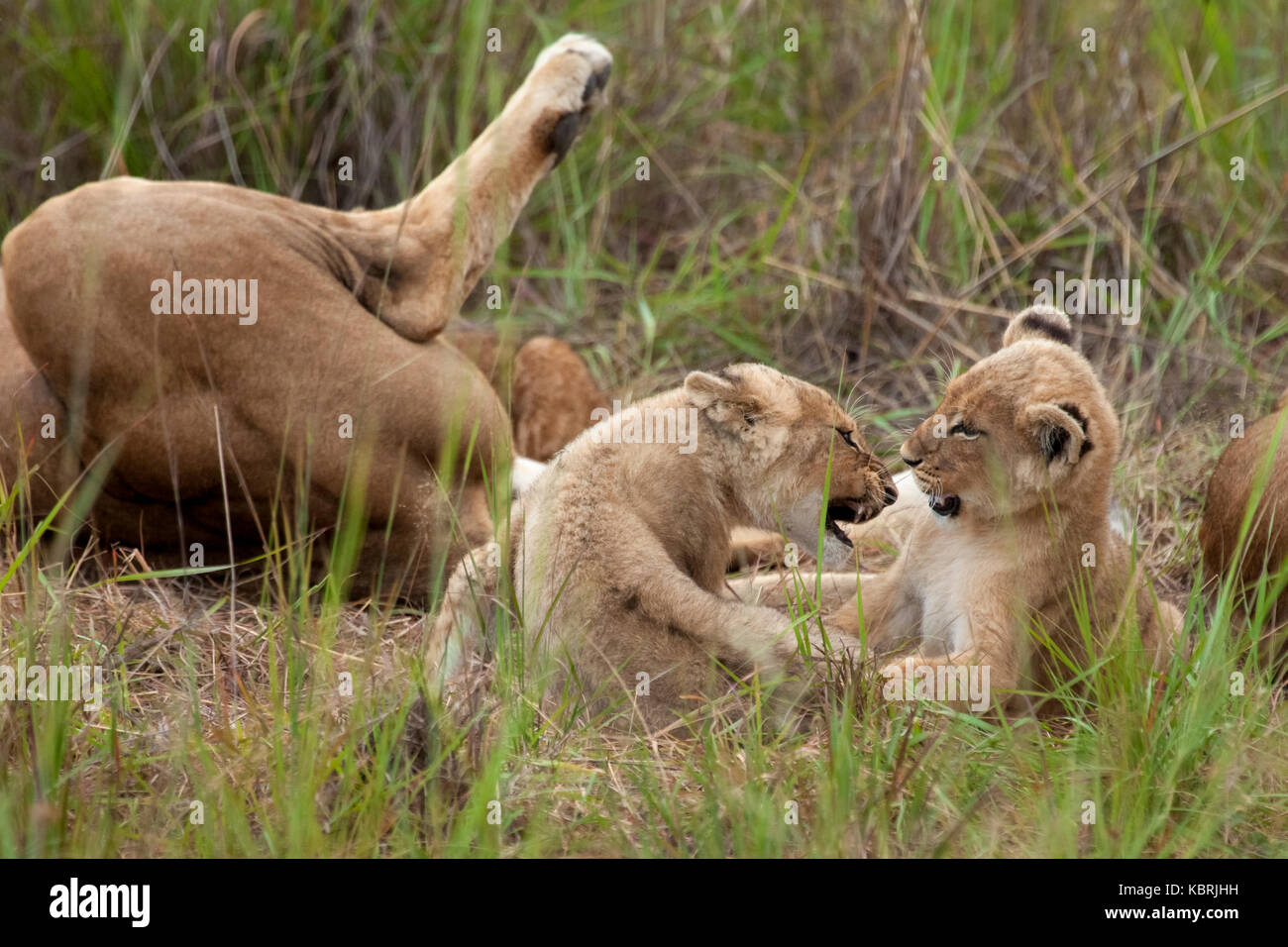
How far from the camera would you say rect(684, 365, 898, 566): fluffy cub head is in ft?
11.0

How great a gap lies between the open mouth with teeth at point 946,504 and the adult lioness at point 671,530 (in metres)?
0.10

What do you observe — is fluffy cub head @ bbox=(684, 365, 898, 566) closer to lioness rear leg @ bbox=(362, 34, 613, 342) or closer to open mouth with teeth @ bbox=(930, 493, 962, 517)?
open mouth with teeth @ bbox=(930, 493, 962, 517)

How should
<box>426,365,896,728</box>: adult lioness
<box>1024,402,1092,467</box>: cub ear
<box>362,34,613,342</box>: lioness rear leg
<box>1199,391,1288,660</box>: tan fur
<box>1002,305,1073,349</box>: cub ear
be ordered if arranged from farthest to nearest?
1. <box>362,34,613,342</box>: lioness rear leg
2. <box>1002,305,1073,349</box>: cub ear
3. <box>1199,391,1288,660</box>: tan fur
4. <box>1024,402,1092,467</box>: cub ear
5. <box>426,365,896,728</box>: adult lioness

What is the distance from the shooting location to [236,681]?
306 centimetres

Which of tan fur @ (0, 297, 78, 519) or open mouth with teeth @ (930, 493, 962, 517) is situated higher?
tan fur @ (0, 297, 78, 519)

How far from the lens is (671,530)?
10.8 feet

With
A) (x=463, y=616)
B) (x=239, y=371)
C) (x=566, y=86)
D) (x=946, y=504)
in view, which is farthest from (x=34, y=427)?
(x=946, y=504)

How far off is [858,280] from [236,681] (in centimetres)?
289

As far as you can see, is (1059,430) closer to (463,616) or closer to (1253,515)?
(1253,515)

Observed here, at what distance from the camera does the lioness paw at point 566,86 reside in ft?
14.7

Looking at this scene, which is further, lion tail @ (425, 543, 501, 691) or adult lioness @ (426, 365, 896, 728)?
lion tail @ (425, 543, 501, 691)

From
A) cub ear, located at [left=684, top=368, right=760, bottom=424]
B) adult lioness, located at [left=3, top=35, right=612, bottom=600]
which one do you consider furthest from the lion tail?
cub ear, located at [left=684, top=368, right=760, bottom=424]

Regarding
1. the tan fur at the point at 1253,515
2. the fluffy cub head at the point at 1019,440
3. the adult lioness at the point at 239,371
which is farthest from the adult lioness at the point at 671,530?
the tan fur at the point at 1253,515

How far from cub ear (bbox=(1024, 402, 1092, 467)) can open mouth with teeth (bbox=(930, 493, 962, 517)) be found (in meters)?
0.27
